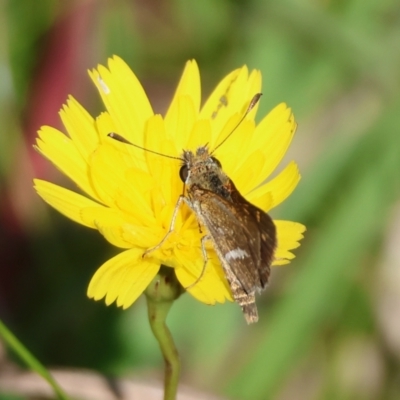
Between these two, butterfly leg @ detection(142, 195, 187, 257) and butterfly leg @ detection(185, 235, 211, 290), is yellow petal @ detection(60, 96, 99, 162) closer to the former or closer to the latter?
butterfly leg @ detection(142, 195, 187, 257)

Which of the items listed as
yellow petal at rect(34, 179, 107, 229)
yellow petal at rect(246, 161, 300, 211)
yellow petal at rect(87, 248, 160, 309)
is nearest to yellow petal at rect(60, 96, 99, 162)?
yellow petal at rect(34, 179, 107, 229)

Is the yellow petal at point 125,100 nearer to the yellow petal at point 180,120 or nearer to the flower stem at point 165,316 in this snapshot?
the yellow petal at point 180,120

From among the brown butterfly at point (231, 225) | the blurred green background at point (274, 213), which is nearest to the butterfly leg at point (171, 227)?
the brown butterfly at point (231, 225)

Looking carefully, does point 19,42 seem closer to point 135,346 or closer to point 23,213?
point 23,213

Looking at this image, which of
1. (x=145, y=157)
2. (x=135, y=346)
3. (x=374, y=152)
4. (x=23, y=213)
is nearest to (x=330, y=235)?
(x=374, y=152)

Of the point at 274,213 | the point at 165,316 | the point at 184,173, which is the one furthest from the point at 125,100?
the point at 274,213
